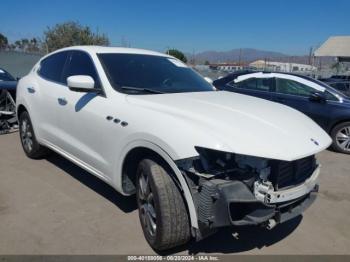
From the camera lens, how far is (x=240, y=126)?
300cm

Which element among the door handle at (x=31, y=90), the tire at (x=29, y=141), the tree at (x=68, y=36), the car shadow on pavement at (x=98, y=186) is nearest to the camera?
the car shadow on pavement at (x=98, y=186)

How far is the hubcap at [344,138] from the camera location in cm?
734

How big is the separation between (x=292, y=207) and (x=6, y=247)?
99.9 inches

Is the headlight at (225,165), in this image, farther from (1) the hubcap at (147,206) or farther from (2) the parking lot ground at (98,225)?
(2) the parking lot ground at (98,225)

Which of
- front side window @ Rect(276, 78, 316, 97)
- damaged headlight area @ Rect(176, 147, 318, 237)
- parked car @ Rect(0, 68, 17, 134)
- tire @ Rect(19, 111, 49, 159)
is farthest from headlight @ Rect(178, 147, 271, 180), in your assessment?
parked car @ Rect(0, 68, 17, 134)

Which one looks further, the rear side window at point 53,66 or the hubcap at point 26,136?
the hubcap at point 26,136

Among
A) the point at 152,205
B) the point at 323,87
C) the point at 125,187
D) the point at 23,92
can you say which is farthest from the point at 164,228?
the point at 323,87

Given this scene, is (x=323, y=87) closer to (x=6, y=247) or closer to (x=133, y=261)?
(x=133, y=261)

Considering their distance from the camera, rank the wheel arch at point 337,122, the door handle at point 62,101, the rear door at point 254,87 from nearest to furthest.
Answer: the door handle at point 62,101, the wheel arch at point 337,122, the rear door at point 254,87

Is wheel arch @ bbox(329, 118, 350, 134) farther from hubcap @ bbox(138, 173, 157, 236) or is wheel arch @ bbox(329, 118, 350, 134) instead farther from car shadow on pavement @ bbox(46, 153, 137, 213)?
hubcap @ bbox(138, 173, 157, 236)

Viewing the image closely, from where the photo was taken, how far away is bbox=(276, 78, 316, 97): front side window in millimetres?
7707

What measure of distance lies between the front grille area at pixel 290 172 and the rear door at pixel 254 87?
4816 mm

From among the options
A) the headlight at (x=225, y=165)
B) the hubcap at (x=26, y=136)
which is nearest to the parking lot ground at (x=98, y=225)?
the hubcap at (x=26, y=136)

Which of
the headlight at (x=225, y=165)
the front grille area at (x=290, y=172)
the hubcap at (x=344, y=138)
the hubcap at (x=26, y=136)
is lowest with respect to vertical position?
the hubcap at (x=344, y=138)
